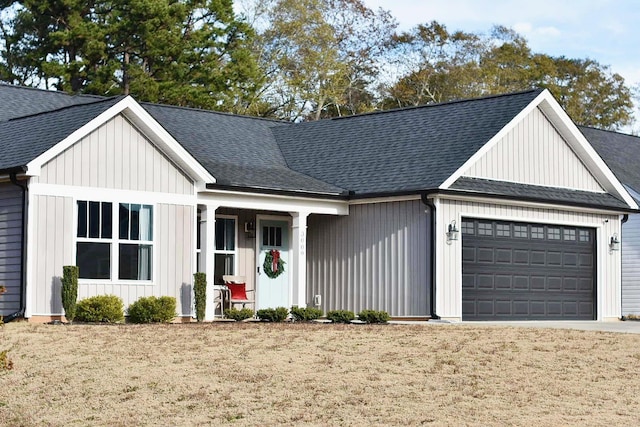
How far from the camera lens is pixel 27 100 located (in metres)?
27.4

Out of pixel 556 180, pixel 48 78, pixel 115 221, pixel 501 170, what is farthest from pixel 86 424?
pixel 48 78

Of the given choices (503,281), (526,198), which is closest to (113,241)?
(503,281)

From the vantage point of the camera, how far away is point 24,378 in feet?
48.7

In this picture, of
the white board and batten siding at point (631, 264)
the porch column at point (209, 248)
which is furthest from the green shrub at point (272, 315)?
the white board and batten siding at point (631, 264)

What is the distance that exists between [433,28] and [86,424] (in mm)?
45878

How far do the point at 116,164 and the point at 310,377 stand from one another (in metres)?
8.67

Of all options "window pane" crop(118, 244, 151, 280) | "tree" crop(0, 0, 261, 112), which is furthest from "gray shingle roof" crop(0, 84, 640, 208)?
"tree" crop(0, 0, 261, 112)

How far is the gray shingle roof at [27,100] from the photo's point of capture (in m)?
26.4

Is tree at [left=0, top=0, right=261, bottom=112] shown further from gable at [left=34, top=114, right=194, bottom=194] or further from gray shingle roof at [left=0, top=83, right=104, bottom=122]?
gable at [left=34, top=114, right=194, bottom=194]

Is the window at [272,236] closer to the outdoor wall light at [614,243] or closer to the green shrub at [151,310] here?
the green shrub at [151,310]

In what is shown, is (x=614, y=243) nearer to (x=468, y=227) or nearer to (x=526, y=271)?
(x=526, y=271)

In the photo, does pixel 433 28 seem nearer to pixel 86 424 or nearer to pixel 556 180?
pixel 556 180

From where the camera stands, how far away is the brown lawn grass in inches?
505

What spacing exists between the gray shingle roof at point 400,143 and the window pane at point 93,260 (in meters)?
6.35
